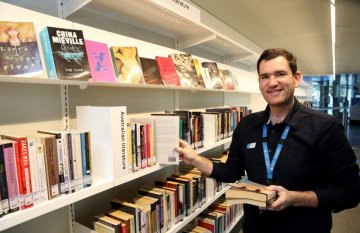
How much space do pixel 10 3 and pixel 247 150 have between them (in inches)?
56.6

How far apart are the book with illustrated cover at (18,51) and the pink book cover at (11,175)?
29cm

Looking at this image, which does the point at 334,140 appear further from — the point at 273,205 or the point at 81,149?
the point at 81,149

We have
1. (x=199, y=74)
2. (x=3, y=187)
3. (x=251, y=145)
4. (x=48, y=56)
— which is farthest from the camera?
(x=199, y=74)

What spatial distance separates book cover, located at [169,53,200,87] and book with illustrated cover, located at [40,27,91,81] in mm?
862

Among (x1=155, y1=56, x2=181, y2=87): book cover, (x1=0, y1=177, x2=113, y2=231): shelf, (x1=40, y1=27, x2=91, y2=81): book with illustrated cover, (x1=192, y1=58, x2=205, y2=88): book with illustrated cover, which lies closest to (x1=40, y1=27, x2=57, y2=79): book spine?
(x1=40, y1=27, x2=91, y2=81): book with illustrated cover

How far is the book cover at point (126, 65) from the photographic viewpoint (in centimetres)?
143

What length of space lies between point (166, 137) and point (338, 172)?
3.05ft

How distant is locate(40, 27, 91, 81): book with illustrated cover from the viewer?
1077 mm

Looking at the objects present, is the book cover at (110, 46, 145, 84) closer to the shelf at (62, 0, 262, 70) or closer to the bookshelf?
the bookshelf

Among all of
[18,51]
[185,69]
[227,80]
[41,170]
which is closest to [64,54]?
[18,51]

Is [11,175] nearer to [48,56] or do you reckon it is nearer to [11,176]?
[11,176]

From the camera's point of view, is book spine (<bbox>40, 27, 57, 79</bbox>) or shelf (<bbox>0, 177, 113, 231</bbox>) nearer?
shelf (<bbox>0, 177, 113, 231</bbox>)

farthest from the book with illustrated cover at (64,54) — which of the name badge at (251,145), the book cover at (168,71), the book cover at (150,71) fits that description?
the name badge at (251,145)

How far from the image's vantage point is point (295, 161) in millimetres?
1249
